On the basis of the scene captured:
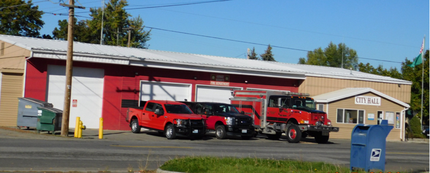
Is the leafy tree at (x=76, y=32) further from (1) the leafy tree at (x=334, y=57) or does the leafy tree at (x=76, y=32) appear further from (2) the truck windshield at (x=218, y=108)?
(1) the leafy tree at (x=334, y=57)

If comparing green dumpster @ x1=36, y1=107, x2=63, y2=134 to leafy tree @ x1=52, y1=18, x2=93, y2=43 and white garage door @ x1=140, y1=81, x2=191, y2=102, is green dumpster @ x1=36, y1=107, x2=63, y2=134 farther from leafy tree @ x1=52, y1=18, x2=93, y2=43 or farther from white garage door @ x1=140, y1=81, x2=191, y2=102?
leafy tree @ x1=52, y1=18, x2=93, y2=43

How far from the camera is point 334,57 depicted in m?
98.1

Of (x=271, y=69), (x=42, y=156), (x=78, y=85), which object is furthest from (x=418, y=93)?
(x=42, y=156)

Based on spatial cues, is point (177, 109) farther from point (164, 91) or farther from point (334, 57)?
point (334, 57)

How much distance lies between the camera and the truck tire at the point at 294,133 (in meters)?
24.6

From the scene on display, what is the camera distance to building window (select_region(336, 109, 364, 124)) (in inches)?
1299

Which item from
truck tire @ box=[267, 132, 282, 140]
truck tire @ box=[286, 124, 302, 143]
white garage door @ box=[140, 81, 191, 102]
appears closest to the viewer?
truck tire @ box=[286, 124, 302, 143]

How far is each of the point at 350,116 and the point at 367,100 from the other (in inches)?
71.2

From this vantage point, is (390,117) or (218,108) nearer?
(218,108)

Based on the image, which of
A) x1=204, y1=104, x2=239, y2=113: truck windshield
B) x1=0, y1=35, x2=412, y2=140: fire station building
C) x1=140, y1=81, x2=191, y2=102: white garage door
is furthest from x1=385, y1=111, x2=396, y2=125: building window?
x1=140, y1=81, x2=191, y2=102: white garage door

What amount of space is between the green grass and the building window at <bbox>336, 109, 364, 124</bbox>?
21.0 metres

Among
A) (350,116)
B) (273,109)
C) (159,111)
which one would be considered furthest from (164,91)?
(350,116)

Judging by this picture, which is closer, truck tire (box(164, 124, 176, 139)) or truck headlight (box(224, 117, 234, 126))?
truck tire (box(164, 124, 176, 139))

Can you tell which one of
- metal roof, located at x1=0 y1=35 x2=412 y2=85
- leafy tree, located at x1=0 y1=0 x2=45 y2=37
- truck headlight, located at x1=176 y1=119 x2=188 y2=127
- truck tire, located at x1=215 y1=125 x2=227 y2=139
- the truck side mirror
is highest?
leafy tree, located at x1=0 y1=0 x2=45 y2=37
